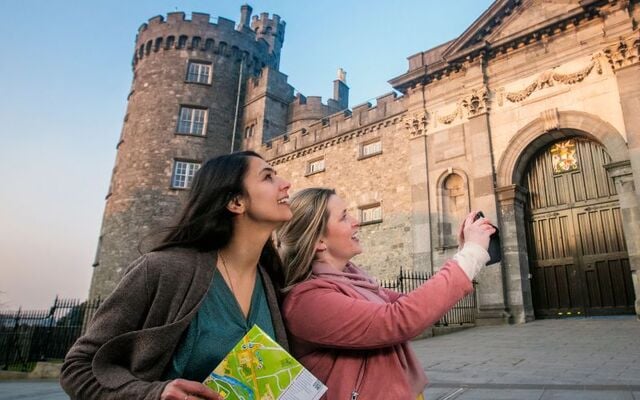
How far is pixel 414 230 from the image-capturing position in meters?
14.0

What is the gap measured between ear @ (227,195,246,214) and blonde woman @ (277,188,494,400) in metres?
0.32

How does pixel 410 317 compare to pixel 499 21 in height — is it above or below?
below

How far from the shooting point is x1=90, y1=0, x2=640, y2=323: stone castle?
1084cm

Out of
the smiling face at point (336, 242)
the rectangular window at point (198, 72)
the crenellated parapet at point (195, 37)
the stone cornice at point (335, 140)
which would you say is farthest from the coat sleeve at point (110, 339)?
the crenellated parapet at point (195, 37)

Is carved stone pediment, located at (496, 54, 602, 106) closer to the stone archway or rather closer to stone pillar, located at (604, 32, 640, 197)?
stone pillar, located at (604, 32, 640, 197)

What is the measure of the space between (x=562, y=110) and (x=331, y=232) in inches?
483

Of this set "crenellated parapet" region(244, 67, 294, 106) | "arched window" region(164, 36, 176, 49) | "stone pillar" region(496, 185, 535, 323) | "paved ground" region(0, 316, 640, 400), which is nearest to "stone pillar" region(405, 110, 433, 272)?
"stone pillar" region(496, 185, 535, 323)

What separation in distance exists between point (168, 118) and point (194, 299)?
23246 mm

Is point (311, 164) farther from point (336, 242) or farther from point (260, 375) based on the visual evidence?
point (260, 375)

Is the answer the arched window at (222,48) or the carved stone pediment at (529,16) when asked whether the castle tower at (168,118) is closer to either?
the arched window at (222,48)

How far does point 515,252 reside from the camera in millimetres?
11742

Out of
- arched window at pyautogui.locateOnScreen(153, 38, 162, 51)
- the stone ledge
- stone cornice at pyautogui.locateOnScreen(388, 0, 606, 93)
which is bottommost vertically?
the stone ledge

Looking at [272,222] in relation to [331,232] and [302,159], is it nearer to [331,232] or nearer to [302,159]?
[331,232]

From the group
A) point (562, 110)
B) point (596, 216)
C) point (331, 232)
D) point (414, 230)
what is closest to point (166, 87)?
point (414, 230)
